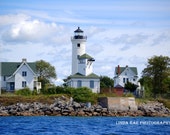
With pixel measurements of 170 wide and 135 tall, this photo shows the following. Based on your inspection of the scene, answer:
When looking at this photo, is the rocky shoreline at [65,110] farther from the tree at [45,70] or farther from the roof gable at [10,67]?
the tree at [45,70]

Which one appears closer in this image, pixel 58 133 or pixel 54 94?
pixel 58 133

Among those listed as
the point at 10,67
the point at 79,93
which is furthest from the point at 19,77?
the point at 79,93

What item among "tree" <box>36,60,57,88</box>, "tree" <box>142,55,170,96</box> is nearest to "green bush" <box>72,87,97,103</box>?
"tree" <box>142,55,170,96</box>

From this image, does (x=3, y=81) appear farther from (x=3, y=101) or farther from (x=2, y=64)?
(x=3, y=101)

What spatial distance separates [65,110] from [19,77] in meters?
12.8

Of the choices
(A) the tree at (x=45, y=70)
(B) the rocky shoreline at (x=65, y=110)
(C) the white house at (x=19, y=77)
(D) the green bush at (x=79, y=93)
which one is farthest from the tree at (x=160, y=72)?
(A) the tree at (x=45, y=70)

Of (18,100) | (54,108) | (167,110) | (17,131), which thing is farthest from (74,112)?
(17,131)

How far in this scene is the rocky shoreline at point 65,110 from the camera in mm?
51719

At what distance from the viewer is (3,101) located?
54.0 metres

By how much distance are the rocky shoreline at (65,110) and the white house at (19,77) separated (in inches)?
369

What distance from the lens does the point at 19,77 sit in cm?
6316

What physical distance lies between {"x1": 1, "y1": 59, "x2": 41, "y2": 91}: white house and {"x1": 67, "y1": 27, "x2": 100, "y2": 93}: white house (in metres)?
4.63

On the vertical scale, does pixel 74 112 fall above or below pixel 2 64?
below

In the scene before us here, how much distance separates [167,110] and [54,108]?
12.4 m
